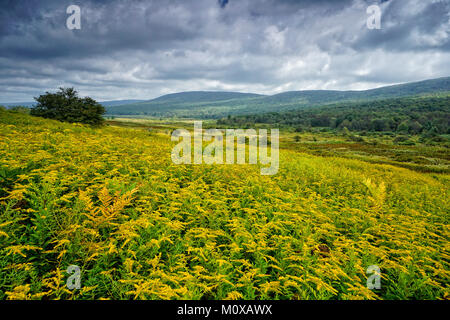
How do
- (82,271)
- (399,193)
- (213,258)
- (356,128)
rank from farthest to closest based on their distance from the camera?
(356,128), (399,193), (213,258), (82,271)

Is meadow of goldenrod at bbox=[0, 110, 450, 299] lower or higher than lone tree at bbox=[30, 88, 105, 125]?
lower

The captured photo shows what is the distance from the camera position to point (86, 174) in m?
5.91

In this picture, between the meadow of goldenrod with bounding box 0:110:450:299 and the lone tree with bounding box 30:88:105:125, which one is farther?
the lone tree with bounding box 30:88:105:125

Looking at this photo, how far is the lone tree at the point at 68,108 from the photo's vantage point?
1309 inches

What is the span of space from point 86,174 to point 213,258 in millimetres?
4455

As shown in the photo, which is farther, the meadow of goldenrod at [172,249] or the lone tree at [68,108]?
the lone tree at [68,108]

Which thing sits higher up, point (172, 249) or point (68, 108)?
point (68, 108)

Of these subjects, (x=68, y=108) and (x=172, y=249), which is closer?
(x=172, y=249)

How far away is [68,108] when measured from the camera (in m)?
34.5

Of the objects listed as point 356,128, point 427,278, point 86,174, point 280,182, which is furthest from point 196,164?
point 356,128

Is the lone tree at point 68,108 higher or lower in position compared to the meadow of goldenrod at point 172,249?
higher

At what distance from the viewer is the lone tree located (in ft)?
109
